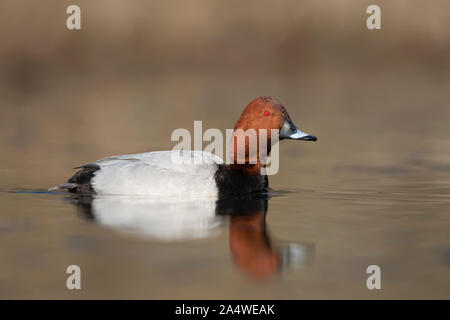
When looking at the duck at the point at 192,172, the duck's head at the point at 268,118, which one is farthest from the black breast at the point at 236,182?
the duck's head at the point at 268,118

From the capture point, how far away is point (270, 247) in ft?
19.6

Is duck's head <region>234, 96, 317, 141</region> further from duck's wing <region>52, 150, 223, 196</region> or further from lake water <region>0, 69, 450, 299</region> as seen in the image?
lake water <region>0, 69, 450, 299</region>

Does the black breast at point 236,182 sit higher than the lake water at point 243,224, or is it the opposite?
the black breast at point 236,182

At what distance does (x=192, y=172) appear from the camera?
7.50 meters

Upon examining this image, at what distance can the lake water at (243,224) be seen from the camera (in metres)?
5.12

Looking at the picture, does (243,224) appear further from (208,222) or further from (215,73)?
(215,73)

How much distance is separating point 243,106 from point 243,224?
397 inches

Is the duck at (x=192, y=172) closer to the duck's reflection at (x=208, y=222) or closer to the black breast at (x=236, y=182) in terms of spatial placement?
the black breast at (x=236, y=182)

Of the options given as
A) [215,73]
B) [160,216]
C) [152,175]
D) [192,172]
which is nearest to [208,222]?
[160,216]

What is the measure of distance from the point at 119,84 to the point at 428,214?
15.4m

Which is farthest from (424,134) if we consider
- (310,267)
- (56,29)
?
(56,29)

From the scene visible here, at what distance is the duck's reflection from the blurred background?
0.52 feet

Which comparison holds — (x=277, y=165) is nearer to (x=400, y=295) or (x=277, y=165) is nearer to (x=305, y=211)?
(x=305, y=211)

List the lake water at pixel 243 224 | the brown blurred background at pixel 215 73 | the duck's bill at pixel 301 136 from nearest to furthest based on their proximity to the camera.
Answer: the lake water at pixel 243 224 < the duck's bill at pixel 301 136 < the brown blurred background at pixel 215 73
